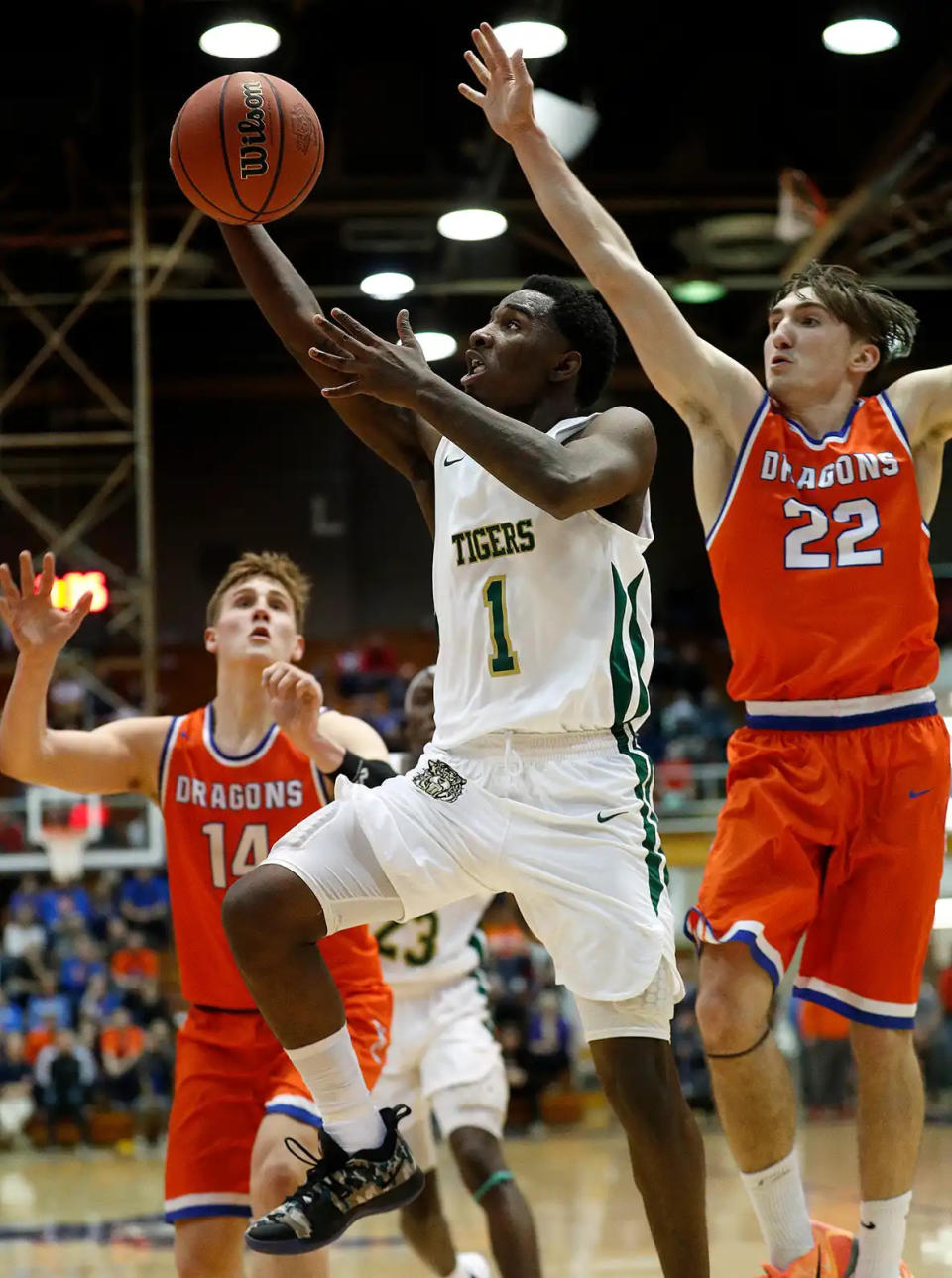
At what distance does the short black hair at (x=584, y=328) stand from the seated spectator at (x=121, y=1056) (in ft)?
39.1

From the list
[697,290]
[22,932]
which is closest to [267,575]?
[22,932]

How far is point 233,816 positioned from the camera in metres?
4.89

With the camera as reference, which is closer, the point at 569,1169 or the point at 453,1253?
the point at 453,1253

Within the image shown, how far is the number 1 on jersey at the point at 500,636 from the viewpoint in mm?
3721

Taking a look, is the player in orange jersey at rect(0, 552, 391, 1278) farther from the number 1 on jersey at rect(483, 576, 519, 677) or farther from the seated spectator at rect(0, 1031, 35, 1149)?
the seated spectator at rect(0, 1031, 35, 1149)

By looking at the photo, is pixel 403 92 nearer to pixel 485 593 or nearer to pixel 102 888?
pixel 102 888

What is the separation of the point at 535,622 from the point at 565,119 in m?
11.2

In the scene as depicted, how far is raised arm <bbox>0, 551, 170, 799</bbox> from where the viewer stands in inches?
175

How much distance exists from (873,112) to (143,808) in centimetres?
970

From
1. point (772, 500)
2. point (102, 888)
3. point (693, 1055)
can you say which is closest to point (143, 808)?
point (102, 888)

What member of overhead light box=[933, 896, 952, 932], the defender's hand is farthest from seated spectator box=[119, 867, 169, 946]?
the defender's hand

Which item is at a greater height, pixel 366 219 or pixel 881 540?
pixel 366 219

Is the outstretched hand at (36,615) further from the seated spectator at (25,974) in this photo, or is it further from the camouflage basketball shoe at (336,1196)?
the seated spectator at (25,974)

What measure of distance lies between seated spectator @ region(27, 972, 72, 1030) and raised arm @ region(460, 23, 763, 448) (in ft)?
41.1
